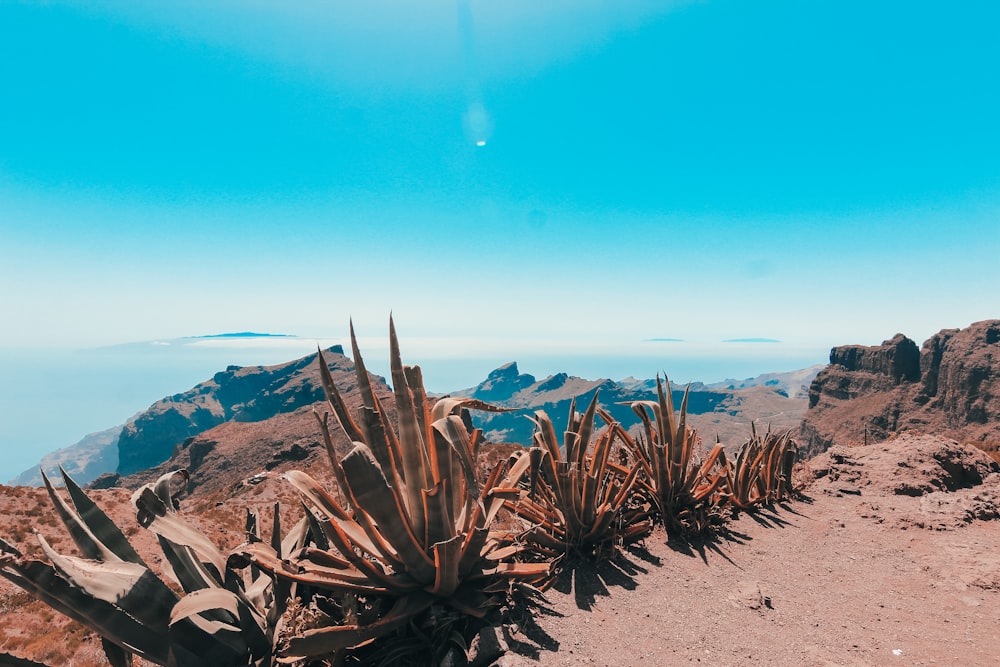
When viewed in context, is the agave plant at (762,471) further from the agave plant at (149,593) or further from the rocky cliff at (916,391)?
the rocky cliff at (916,391)

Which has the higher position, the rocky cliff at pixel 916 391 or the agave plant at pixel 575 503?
the agave plant at pixel 575 503

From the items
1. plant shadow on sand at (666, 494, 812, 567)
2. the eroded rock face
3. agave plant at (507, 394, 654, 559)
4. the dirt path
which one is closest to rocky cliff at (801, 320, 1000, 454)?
the eroded rock face

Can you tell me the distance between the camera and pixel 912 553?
5.34 metres

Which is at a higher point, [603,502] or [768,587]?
[603,502]

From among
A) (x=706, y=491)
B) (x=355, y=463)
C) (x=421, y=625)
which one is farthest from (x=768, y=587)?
(x=355, y=463)

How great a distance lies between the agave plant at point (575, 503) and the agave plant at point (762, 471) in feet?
7.10

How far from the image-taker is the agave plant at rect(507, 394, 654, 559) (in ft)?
15.4

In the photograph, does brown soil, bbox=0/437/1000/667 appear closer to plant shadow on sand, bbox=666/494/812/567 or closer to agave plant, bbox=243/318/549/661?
plant shadow on sand, bbox=666/494/812/567

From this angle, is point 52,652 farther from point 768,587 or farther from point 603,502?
point 768,587

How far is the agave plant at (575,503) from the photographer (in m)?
4.70

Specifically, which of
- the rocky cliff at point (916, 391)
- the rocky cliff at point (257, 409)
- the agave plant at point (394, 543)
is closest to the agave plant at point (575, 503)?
the agave plant at point (394, 543)

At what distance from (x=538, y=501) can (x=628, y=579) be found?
121 cm

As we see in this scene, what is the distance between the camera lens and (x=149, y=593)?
2521 millimetres

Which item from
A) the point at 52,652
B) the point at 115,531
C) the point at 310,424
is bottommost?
the point at 310,424
